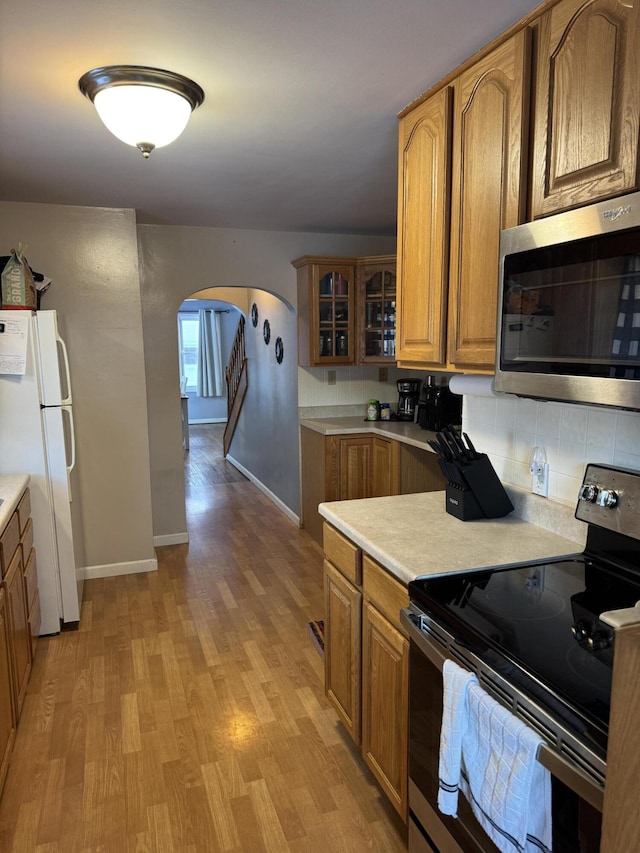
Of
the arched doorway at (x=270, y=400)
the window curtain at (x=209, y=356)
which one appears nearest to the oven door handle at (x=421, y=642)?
the arched doorway at (x=270, y=400)

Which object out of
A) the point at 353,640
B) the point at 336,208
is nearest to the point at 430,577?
the point at 353,640

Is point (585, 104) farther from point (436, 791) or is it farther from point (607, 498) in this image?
point (436, 791)

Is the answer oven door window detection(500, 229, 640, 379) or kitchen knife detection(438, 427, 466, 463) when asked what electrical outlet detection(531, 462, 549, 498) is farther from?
oven door window detection(500, 229, 640, 379)

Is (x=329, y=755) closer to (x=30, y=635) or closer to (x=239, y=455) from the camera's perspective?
(x=30, y=635)

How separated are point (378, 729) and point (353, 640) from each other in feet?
0.95

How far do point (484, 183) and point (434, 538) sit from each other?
1.08m

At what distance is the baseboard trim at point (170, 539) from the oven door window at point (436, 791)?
326 centimetres

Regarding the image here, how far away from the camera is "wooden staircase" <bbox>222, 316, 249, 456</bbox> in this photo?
22.1 ft

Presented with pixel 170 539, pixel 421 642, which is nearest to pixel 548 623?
pixel 421 642

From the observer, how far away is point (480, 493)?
2.02 metres

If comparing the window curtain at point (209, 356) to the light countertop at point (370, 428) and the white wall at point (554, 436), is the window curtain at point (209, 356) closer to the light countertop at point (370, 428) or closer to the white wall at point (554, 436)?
the light countertop at point (370, 428)

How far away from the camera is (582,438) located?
5.84 feet

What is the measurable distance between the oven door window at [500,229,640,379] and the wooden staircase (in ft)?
17.2

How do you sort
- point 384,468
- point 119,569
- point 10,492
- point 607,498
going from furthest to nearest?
1. point 384,468
2. point 119,569
3. point 10,492
4. point 607,498
